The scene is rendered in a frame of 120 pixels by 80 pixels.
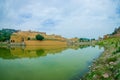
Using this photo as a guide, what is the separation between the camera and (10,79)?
11484mm

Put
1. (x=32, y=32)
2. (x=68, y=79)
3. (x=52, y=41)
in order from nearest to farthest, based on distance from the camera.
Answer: (x=68, y=79) < (x=52, y=41) < (x=32, y=32)

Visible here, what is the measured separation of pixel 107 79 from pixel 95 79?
22.5 inches

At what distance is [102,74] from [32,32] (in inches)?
2796

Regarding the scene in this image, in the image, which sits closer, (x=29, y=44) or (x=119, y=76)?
(x=119, y=76)

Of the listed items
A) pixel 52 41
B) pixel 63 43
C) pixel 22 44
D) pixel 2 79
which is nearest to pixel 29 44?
pixel 22 44

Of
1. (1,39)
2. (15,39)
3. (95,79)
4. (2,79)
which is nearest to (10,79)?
(2,79)

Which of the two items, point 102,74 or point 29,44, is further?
point 29,44

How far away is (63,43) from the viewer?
272 feet

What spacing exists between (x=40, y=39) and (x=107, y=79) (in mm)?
58893

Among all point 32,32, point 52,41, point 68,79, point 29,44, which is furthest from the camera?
point 32,32

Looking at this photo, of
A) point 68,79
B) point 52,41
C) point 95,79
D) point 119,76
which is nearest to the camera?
point 119,76

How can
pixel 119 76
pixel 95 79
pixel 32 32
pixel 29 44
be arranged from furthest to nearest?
pixel 32 32
pixel 29 44
pixel 95 79
pixel 119 76

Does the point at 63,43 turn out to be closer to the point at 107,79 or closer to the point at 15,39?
the point at 15,39

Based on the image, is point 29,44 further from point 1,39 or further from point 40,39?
point 1,39
